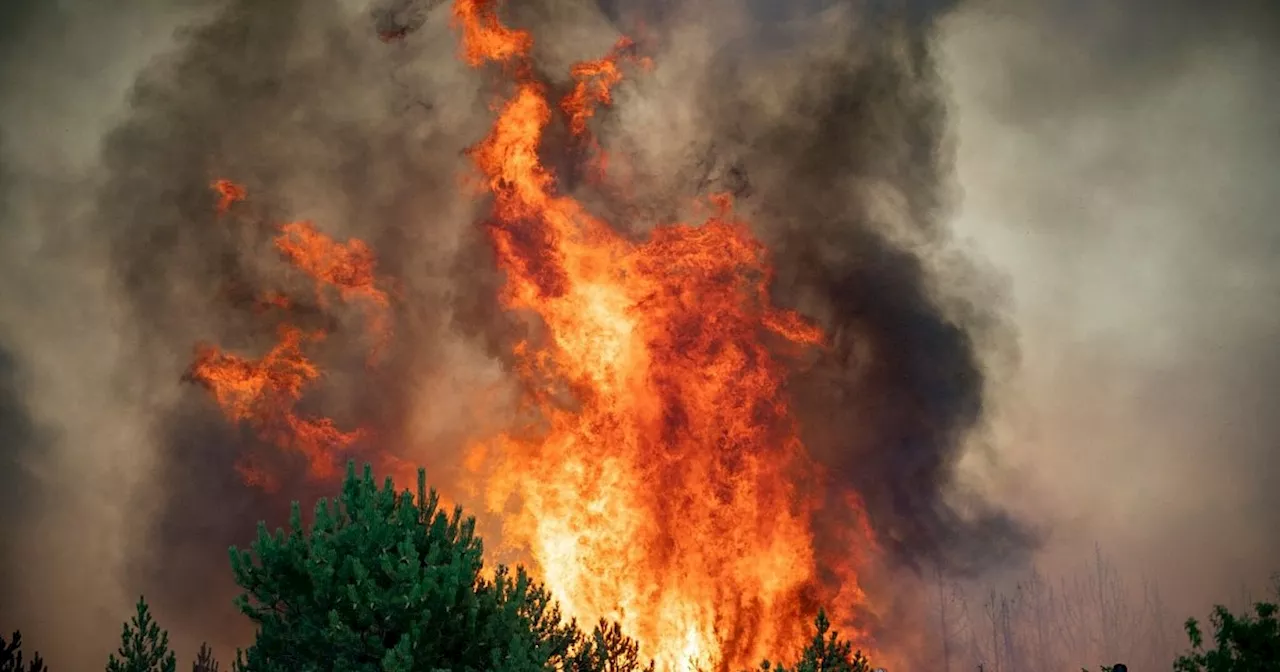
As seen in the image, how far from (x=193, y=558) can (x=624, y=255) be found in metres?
23.5

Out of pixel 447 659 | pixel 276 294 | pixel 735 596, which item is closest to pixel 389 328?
pixel 276 294

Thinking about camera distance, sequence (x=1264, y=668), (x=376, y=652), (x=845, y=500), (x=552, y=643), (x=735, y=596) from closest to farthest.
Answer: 1. (x=376, y=652)
2. (x=1264, y=668)
3. (x=552, y=643)
4. (x=735, y=596)
5. (x=845, y=500)

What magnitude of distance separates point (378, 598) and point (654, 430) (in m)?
25.6

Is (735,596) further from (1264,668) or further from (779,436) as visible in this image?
(1264,668)

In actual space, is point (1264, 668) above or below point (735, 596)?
below

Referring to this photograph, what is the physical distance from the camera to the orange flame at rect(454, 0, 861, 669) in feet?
132

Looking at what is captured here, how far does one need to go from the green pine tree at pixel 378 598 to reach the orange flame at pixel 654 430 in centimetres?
2159

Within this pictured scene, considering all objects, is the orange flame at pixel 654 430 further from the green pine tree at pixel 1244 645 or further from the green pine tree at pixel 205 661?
the green pine tree at pixel 1244 645

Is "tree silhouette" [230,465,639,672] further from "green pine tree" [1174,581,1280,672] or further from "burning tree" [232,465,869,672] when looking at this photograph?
"green pine tree" [1174,581,1280,672]

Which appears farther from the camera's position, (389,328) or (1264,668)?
(389,328)

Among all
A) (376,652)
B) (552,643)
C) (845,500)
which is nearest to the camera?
(376,652)

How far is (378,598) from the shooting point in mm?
16969

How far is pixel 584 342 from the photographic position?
4272cm

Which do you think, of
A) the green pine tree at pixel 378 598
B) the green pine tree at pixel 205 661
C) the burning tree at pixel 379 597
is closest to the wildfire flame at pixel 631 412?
the green pine tree at pixel 205 661
